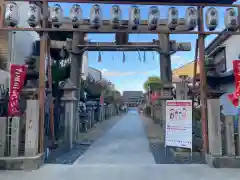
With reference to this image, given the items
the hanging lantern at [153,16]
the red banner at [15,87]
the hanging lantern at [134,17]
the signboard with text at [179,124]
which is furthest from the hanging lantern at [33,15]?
the signboard with text at [179,124]

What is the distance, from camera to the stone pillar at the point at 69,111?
7.67m

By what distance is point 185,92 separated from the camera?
9523mm

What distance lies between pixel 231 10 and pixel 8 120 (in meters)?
6.63

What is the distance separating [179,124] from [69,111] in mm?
3937

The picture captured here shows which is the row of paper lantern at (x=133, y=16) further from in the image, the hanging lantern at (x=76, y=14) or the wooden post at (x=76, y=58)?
the wooden post at (x=76, y=58)

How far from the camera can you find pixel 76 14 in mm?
6160

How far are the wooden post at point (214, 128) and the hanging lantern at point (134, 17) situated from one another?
301 centimetres

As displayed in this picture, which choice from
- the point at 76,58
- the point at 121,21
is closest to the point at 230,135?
the point at 121,21

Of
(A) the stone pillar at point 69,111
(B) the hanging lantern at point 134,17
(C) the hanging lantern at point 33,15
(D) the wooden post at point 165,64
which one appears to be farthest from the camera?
(D) the wooden post at point 165,64

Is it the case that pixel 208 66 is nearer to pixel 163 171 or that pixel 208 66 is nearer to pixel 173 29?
pixel 173 29

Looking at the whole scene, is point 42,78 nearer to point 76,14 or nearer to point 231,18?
point 76,14

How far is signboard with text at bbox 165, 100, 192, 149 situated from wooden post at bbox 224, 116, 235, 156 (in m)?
0.93

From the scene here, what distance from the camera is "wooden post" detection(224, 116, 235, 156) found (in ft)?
17.7

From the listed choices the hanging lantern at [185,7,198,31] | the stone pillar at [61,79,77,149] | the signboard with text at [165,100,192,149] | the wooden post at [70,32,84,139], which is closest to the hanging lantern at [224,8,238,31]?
the hanging lantern at [185,7,198,31]
